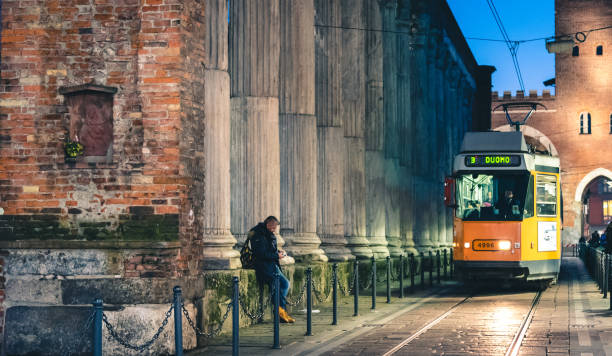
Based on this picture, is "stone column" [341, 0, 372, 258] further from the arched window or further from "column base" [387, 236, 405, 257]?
the arched window

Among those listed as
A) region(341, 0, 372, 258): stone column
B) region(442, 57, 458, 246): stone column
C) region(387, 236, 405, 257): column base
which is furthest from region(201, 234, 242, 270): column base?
region(442, 57, 458, 246): stone column

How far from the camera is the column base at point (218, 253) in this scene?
47.2ft

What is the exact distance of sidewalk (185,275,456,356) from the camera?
12327 mm

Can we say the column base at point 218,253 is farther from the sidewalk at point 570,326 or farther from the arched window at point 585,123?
the arched window at point 585,123

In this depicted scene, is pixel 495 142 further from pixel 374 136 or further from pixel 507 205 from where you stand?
pixel 374 136

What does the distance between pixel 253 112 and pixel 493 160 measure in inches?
296

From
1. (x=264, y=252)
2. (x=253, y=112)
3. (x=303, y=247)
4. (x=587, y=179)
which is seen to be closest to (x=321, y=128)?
(x=303, y=247)

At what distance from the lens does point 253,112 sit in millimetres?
16969

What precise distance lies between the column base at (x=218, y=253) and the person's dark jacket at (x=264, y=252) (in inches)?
17.4

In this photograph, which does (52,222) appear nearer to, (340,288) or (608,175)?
(340,288)

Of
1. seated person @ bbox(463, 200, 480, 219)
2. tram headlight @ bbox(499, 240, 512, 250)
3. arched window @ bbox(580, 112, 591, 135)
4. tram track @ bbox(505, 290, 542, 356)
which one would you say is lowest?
tram track @ bbox(505, 290, 542, 356)

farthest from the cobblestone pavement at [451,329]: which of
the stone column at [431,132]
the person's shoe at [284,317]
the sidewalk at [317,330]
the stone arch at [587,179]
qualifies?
the stone arch at [587,179]

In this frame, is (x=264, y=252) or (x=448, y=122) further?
(x=448, y=122)

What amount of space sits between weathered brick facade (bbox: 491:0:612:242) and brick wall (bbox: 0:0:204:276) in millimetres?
68616
